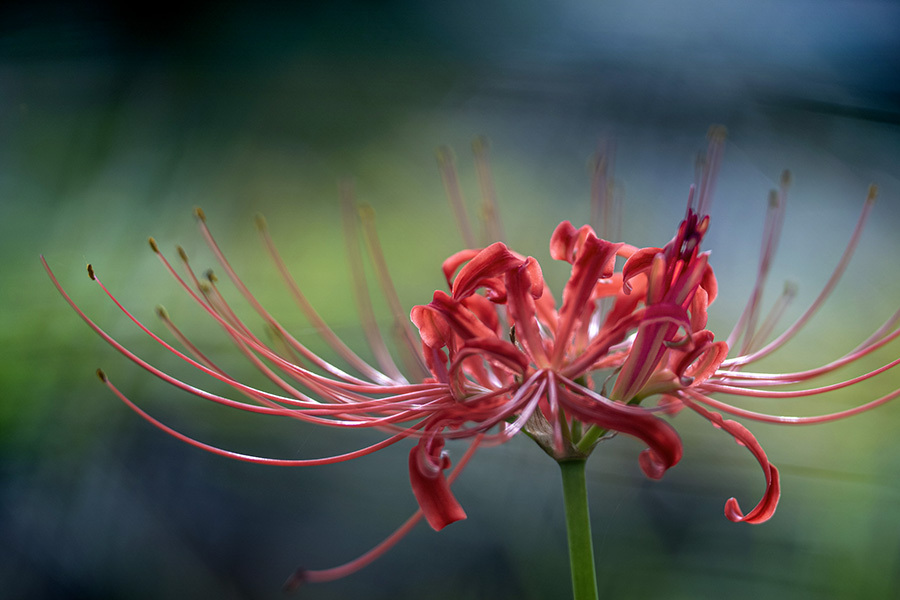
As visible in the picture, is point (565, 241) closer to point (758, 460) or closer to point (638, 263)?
point (638, 263)

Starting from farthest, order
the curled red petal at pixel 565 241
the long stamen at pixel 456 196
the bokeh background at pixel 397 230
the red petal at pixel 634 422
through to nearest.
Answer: the bokeh background at pixel 397 230 → the long stamen at pixel 456 196 → the curled red petal at pixel 565 241 → the red petal at pixel 634 422

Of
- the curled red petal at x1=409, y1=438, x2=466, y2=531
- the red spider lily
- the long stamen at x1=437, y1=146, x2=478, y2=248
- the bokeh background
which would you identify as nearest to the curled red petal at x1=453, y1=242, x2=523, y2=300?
the red spider lily

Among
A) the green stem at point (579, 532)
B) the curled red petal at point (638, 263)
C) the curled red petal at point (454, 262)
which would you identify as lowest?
the green stem at point (579, 532)

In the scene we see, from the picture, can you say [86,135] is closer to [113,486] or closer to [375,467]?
[113,486]

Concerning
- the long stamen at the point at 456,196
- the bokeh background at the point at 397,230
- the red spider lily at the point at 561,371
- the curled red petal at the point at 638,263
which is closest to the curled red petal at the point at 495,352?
the red spider lily at the point at 561,371

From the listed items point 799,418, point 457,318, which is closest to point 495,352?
point 457,318

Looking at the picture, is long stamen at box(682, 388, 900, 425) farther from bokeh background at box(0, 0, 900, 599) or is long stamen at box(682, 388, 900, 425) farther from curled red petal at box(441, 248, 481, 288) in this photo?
bokeh background at box(0, 0, 900, 599)

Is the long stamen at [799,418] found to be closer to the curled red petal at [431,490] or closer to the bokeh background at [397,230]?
the curled red petal at [431,490]

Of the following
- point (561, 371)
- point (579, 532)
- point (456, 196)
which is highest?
point (456, 196)
